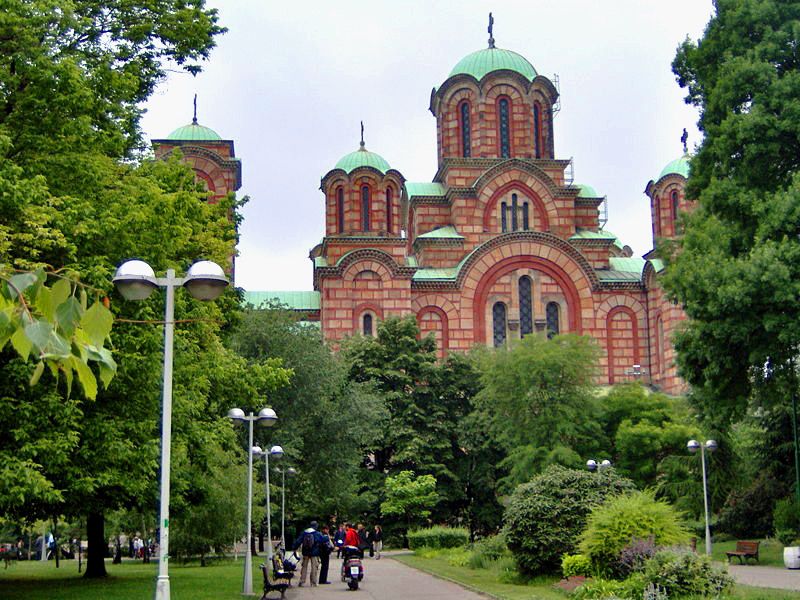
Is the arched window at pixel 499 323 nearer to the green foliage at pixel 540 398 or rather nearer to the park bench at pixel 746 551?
the green foliage at pixel 540 398

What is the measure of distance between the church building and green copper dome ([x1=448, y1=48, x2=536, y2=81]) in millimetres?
90

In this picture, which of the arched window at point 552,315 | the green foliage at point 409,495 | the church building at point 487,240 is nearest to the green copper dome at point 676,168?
the church building at point 487,240

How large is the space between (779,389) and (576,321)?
2814 centimetres

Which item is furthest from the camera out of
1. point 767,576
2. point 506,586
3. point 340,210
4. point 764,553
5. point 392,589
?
point 340,210

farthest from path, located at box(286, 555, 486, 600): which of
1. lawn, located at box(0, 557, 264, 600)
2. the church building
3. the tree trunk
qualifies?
the church building

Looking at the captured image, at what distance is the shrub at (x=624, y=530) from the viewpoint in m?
17.1

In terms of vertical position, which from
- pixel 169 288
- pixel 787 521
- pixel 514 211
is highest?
pixel 514 211

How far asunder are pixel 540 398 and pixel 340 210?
1749 centimetres

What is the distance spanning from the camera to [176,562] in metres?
34.2

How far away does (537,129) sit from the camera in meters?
52.9

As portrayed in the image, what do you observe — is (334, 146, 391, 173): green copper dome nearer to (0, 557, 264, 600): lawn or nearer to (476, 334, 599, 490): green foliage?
(476, 334, 599, 490): green foliage

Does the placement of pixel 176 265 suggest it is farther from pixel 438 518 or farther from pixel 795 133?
pixel 438 518

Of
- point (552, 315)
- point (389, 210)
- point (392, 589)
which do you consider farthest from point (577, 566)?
point (389, 210)

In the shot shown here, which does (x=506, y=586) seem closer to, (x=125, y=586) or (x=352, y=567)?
(x=352, y=567)
